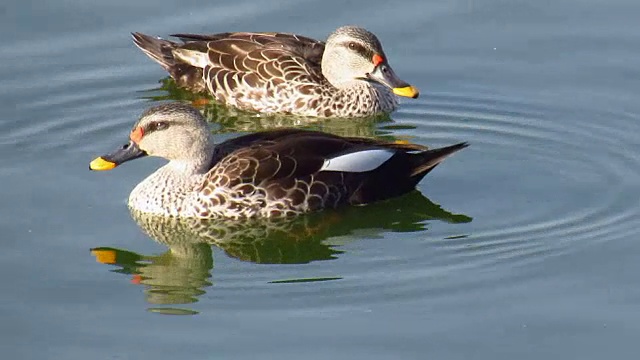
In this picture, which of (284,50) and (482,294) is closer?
(482,294)

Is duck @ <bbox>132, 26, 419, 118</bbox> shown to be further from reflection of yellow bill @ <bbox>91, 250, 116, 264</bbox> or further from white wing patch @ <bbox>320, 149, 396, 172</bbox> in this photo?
reflection of yellow bill @ <bbox>91, 250, 116, 264</bbox>

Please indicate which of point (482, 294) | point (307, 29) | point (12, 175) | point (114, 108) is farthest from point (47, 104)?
point (482, 294)

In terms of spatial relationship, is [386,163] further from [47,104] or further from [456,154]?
[47,104]

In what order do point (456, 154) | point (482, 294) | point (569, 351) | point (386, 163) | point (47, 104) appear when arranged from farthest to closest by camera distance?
point (47, 104), point (456, 154), point (386, 163), point (482, 294), point (569, 351)

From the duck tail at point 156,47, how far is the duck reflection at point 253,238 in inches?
130

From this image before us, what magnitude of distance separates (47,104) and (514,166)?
441 cm

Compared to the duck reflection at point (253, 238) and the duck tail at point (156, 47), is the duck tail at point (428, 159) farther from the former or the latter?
the duck tail at point (156, 47)

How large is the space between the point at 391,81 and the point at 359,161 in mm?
2420

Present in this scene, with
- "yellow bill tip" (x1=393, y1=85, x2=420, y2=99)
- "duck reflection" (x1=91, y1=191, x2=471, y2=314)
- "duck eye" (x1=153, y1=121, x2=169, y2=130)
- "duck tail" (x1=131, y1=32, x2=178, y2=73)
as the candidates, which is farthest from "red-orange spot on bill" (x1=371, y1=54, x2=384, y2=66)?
"duck eye" (x1=153, y1=121, x2=169, y2=130)

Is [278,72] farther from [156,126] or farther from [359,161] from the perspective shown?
[156,126]

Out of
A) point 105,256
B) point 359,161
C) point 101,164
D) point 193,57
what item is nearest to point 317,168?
point 359,161

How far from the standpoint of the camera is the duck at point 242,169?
12648 millimetres

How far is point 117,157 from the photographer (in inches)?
498

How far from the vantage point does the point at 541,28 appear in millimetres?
16234
